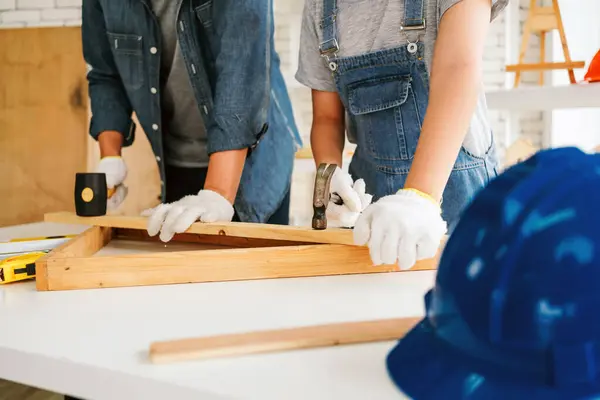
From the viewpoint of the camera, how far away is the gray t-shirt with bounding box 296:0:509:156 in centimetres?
131

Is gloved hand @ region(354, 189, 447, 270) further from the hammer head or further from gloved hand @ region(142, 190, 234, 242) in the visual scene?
gloved hand @ region(142, 190, 234, 242)

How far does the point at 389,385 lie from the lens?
22.4 inches

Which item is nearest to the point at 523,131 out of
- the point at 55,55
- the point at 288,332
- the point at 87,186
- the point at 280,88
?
the point at 280,88

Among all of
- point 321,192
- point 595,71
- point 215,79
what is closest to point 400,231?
point 321,192

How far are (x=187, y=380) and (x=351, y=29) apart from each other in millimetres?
1056

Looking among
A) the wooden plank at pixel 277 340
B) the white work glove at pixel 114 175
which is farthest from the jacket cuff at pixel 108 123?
the wooden plank at pixel 277 340

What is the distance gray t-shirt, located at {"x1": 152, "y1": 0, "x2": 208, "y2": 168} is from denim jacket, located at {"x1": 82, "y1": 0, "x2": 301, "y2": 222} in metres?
0.04

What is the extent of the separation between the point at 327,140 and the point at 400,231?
2.29ft

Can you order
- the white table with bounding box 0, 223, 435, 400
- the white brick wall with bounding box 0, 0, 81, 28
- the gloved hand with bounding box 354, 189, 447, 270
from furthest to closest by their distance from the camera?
1. the white brick wall with bounding box 0, 0, 81, 28
2. the gloved hand with bounding box 354, 189, 447, 270
3. the white table with bounding box 0, 223, 435, 400

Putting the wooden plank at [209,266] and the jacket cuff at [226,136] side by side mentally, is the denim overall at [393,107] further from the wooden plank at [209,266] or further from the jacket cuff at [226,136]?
the wooden plank at [209,266]

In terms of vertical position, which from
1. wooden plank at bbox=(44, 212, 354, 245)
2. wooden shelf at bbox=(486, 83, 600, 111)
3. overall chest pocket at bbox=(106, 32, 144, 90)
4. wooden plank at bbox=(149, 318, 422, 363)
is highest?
overall chest pocket at bbox=(106, 32, 144, 90)

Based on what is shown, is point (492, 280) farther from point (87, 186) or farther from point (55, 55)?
point (55, 55)

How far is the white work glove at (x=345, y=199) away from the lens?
4.27 feet

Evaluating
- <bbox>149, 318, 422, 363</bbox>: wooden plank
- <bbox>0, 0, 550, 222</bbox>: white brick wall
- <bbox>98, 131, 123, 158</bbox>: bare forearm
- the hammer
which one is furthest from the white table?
<bbox>0, 0, 550, 222</bbox>: white brick wall
